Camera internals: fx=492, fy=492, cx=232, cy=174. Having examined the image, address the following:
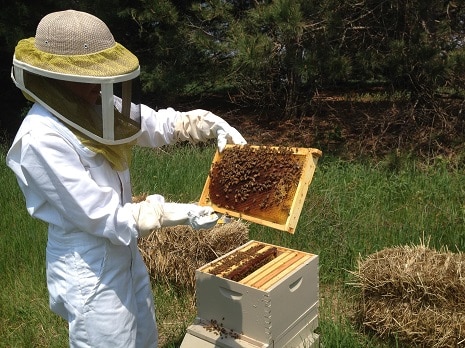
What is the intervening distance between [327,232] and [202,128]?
171 centimetres

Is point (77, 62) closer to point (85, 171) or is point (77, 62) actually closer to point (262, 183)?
point (85, 171)

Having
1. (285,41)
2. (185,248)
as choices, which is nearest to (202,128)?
(185,248)

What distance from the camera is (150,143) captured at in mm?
2723

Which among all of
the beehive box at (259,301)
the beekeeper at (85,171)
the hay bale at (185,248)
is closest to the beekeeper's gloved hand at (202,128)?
the beekeeper at (85,171)

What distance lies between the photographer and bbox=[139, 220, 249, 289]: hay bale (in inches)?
143

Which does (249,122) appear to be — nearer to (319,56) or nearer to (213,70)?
(213,70)

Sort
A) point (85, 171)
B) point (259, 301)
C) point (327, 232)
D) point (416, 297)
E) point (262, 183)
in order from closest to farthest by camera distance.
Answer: point (85, 171) < point (259, 301) < point (262, 183) < point (416, 297) < point (327, 232)

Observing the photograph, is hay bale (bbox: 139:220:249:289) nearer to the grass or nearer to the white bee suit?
the grass

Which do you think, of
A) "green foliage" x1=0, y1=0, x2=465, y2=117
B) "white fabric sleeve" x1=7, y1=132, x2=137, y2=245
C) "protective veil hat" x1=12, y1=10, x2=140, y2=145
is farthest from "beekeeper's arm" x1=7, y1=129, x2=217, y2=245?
"green foliage" x1=0, y1=0, x2=465, y2=117

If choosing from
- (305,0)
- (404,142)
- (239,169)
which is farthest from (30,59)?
(404,142)

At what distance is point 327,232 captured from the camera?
4.01 m

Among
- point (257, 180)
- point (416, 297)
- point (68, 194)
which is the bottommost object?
point (416, 297)

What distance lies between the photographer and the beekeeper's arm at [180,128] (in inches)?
105

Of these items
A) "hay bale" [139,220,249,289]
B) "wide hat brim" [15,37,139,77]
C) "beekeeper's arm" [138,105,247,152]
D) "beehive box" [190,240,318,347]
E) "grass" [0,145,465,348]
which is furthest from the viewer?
"hay bale" [139,220,249,289]
